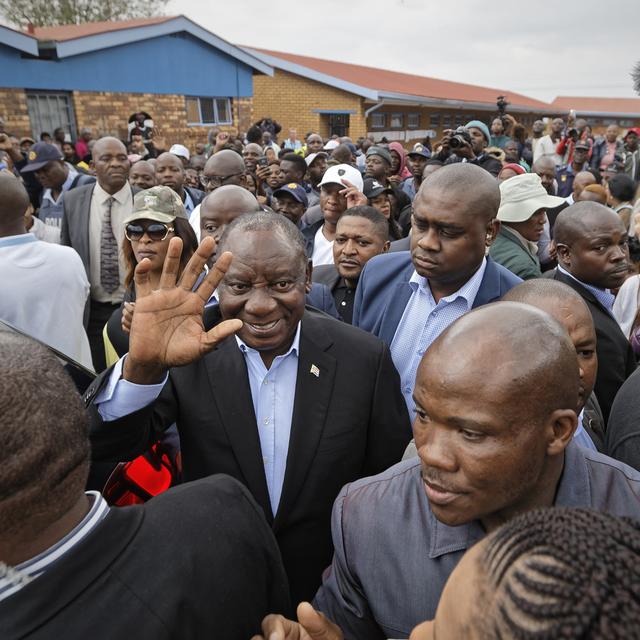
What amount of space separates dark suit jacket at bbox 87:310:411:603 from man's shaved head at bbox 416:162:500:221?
0.93 meters

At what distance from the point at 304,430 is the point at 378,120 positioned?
21.4 metres

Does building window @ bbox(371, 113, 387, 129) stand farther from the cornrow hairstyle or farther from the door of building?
the cornrow hairstyle

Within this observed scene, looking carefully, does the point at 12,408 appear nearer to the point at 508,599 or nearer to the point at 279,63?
the point at 508,599

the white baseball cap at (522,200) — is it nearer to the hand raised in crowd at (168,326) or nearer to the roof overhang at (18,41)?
the hand raised in crowd at (168,326)

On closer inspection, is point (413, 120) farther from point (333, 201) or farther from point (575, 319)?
point (575, 319)

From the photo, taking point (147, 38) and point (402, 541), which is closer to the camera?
point (402, 541)

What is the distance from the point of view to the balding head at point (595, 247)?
3.00m

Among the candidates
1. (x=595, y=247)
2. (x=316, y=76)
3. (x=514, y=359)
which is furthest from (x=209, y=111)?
(x=514, y=359)

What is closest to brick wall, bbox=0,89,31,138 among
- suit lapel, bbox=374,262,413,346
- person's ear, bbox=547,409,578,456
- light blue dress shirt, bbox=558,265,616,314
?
suit lapel, bbox=374,262,413,346

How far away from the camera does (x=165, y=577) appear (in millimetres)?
1088

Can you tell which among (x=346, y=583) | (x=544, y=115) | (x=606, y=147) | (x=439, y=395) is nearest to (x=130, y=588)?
(x=346, y=583)

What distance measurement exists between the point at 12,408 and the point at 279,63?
21002 mm

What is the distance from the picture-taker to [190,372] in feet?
6.63

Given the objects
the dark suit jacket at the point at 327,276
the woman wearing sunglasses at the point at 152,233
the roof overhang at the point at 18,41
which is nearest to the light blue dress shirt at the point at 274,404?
the woman wearing sunglasses at the point at 152,233
